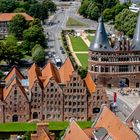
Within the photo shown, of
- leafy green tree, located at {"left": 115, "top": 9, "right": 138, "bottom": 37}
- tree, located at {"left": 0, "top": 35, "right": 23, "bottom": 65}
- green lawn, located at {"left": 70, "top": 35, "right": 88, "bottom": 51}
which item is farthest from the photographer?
leafy green tree, located at {"left": 115, "top": 9, "right": 138, "bottom": 37}

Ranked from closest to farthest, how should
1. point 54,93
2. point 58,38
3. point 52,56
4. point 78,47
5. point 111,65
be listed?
point 54,93
point 111,65
point 52,56
point 78,47
point 58,38

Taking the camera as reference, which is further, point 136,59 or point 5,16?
point 5,16

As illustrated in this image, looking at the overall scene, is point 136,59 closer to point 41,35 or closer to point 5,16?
point 41,35

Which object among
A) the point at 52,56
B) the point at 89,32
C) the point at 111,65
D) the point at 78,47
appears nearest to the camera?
the point at 111,65

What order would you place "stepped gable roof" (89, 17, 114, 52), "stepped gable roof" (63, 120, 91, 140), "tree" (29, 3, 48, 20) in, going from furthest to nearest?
"tree" (29, 3, 48, 20) < "stepped gable roof" (89, 17, 114, 52) < "stepped gable roof" (63, 120, 91, 140)

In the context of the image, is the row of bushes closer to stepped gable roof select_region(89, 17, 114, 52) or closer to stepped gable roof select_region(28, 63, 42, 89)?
stepped gable roof select_region(89, 17, 114, 52)

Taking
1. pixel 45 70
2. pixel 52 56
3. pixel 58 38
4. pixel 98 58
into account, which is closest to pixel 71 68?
pixel 45 70

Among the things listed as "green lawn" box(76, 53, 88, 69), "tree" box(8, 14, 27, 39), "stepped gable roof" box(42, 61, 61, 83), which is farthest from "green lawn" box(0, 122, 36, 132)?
"tree" box(8, 14, 27, 39)
